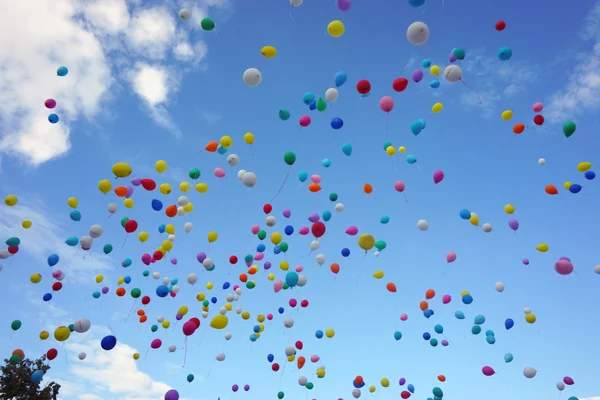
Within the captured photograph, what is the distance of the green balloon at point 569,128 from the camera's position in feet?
22.6

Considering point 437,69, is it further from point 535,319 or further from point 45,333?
point 45,333

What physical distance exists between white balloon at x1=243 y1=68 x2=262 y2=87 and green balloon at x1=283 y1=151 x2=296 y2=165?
4.63 feet

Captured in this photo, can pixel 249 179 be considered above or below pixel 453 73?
below

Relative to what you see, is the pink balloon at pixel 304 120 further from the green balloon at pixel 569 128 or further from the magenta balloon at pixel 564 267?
the magenta balloon at pixel 564 267

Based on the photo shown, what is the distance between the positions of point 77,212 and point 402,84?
659 cm

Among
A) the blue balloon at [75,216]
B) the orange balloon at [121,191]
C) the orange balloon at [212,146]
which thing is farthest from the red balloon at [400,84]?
the blue balloon at [75,216]

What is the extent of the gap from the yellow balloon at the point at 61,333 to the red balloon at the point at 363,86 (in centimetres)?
634

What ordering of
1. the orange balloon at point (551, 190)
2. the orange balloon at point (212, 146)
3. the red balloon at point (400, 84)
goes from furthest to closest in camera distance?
the orange balloon at point (212, 146)
the orange balloon at point (551, 190)
the red balloon at point (400, 84)

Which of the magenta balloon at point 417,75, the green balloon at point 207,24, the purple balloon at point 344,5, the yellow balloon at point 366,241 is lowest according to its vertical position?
the yellow balloon at point 366,241

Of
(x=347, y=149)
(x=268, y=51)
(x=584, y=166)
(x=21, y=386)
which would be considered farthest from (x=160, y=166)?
(x=21, y=386)

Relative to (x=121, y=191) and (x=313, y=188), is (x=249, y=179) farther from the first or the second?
(x=121, y=191)

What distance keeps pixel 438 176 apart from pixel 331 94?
255 cm

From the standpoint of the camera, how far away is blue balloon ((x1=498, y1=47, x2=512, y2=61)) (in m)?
6.71

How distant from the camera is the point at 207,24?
6438 mm
